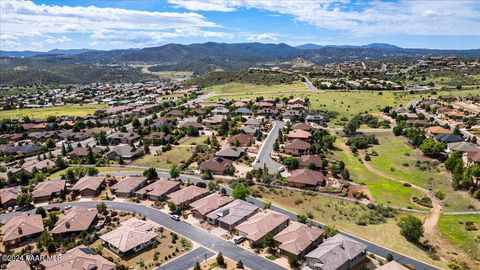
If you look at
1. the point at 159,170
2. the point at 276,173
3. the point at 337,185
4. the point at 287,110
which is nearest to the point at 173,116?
the point at 287,110

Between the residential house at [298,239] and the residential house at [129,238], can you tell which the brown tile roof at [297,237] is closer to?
the residential house at [298,239]

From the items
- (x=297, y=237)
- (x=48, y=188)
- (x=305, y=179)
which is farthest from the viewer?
(x=305, y=179)

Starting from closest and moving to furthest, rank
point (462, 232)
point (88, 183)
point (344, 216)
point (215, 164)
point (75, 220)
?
point (462, 232), point (75, 220), point (344, 216), point (88, 183), point (215, 164)

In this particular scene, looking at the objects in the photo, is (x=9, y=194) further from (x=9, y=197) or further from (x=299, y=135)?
(x=299, y=135)

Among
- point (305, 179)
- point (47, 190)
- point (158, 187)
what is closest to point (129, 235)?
point (158, 187)

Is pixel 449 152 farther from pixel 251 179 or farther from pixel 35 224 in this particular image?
pixel 35 224

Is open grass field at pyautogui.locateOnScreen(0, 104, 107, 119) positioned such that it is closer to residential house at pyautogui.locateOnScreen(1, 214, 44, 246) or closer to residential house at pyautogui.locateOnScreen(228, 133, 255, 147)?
residential house at pyautogui.locateOnScreen(228, 133, 255, 147)
